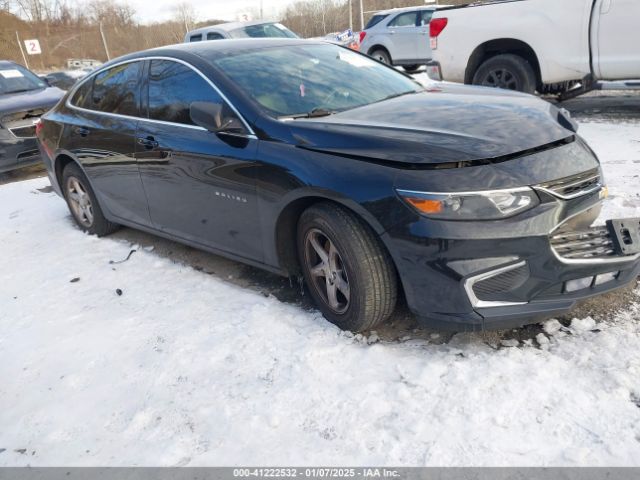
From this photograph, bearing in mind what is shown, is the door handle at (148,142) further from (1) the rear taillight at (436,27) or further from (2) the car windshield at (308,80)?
(1) the rear taillight at (436,27)

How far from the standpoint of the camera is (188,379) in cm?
278

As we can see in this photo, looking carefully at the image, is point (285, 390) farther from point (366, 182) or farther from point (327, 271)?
point (366, 182)

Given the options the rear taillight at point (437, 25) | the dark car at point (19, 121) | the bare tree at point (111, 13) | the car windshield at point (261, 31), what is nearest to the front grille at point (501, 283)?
the rear taillight at point (437, 25)

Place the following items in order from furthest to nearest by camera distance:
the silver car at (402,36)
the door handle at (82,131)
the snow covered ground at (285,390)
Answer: the silver car at (402,36) → the door handle at (82,131) → the snow covered ground at (285,390)

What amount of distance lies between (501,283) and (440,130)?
2.64 feet

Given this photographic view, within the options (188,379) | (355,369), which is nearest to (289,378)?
(355,369)

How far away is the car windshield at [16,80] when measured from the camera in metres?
8.76

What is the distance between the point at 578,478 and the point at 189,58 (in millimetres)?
3224

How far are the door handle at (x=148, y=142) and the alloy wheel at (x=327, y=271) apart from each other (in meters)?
1.51

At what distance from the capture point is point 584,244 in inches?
99.2

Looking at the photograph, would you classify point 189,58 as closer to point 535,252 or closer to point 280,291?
point 280,291

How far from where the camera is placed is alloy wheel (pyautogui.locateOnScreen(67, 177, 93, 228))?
16.2 feet

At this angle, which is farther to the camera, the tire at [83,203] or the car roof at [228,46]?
the tire at [83,203]

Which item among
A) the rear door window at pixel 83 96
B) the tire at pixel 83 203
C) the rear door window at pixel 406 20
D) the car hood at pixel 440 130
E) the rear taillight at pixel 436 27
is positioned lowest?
the tire at pixel 83 203
